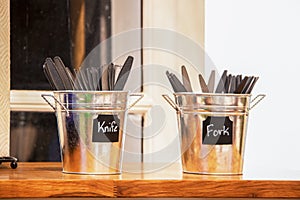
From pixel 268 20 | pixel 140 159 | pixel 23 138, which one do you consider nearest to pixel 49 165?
pixel 23 138

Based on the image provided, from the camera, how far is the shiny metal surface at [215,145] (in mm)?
1268

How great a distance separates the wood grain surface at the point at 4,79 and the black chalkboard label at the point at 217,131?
1.53 feet

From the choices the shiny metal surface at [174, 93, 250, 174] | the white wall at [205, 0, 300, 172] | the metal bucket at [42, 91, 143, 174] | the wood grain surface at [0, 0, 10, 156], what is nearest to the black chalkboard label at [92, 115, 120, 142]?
the metal bucket at [42, 91, 143, 174]

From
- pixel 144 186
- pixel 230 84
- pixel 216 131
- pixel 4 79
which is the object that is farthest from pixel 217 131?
pixel 4 79

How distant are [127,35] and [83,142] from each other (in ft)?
1.68

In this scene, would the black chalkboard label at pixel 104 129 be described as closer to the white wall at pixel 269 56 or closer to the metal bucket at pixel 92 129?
the metal bucket at pixel 92 129

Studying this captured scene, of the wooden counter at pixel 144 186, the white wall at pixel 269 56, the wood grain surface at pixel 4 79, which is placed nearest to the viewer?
the wooden counter at pixel 144 186

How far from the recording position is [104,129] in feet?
4.07

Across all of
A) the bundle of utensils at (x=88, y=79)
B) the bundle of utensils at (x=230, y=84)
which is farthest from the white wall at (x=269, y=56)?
the bundle of utensils at (x=88, y=79)

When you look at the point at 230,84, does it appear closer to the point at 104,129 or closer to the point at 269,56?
the point at 104,129

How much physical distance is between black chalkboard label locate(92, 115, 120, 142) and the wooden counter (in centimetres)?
8

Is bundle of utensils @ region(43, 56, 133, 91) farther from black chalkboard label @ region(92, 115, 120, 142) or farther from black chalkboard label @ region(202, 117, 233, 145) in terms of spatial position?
black chalkboard label @ region(202, 117, 233, 145)

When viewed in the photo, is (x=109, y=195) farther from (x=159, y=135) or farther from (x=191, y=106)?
(x=159, y=135)

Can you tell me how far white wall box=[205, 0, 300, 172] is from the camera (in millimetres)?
1771
